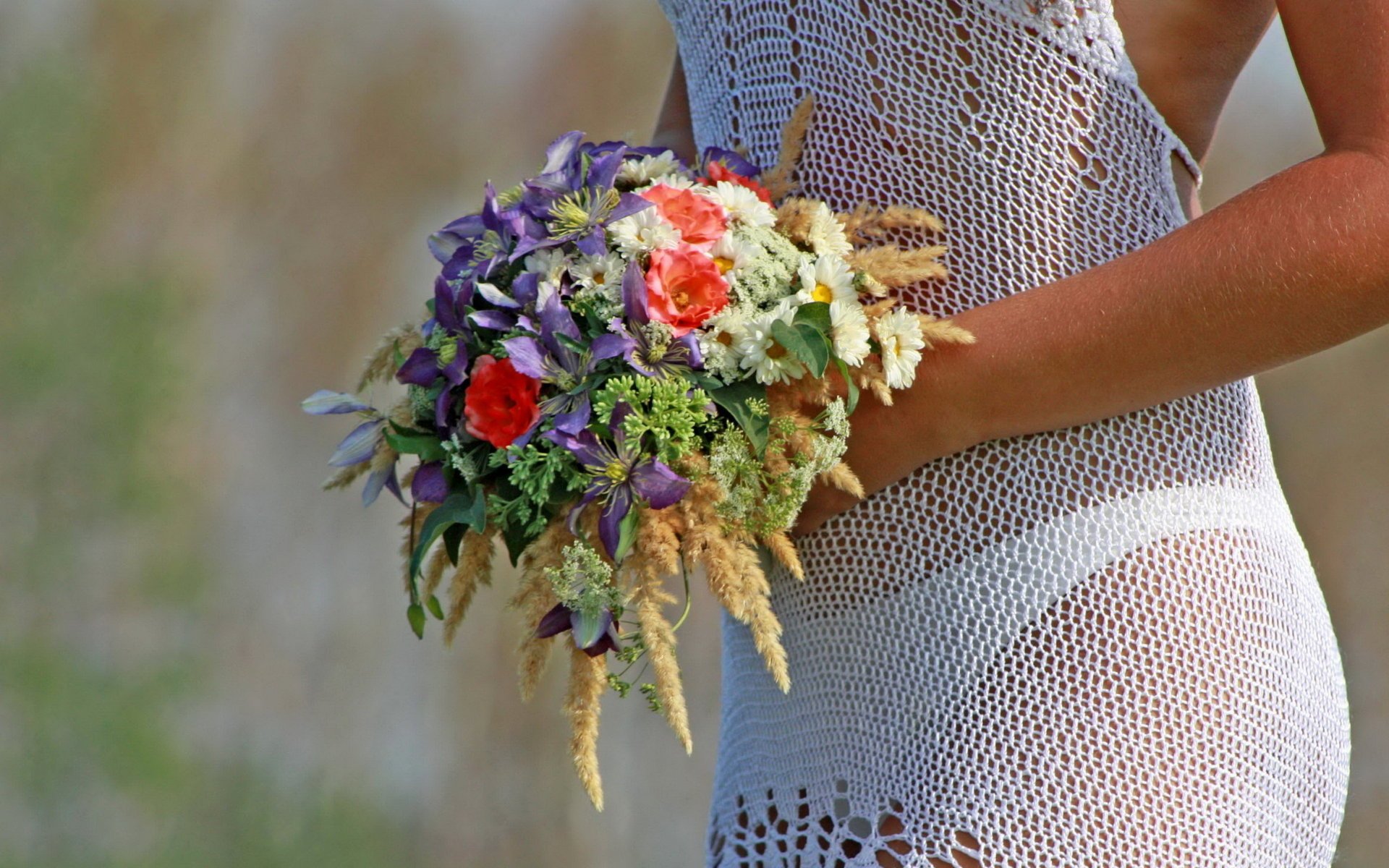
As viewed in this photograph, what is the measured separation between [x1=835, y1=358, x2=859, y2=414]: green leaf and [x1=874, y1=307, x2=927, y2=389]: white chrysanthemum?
0.03 meters

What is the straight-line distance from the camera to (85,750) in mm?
4566

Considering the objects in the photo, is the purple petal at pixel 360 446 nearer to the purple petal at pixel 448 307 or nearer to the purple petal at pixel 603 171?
the purple petal at pixel 448 307

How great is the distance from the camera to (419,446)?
114 cm

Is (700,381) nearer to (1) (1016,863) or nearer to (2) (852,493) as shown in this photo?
(2) (852,493)

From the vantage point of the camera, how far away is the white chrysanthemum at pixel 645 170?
119cm

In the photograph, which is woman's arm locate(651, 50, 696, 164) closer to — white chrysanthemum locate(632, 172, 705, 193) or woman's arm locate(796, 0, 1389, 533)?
white chrysanthemum locate(632, 172, 705, 193)

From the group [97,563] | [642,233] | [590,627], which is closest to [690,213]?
[642,233]

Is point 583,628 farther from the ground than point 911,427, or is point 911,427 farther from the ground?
point 911,427

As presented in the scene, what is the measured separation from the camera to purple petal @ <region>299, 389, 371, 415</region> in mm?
1185

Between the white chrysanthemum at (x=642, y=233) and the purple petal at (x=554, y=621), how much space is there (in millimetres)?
297

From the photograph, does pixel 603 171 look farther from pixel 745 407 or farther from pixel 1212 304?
pixel 1212 304

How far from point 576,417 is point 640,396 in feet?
0.18

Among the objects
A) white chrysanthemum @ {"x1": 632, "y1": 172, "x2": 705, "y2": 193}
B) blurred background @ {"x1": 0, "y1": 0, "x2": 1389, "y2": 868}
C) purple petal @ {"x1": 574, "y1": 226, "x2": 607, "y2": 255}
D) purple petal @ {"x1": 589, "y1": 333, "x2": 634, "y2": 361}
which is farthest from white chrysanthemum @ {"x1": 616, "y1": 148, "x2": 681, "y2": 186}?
blurred background @ {"x1": 0, "y1": 0, "x2": 1389, "y2": 868}

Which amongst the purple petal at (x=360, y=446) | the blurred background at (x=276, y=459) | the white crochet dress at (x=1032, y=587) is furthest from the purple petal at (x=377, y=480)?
the blurred background at (x=276, y=459)
